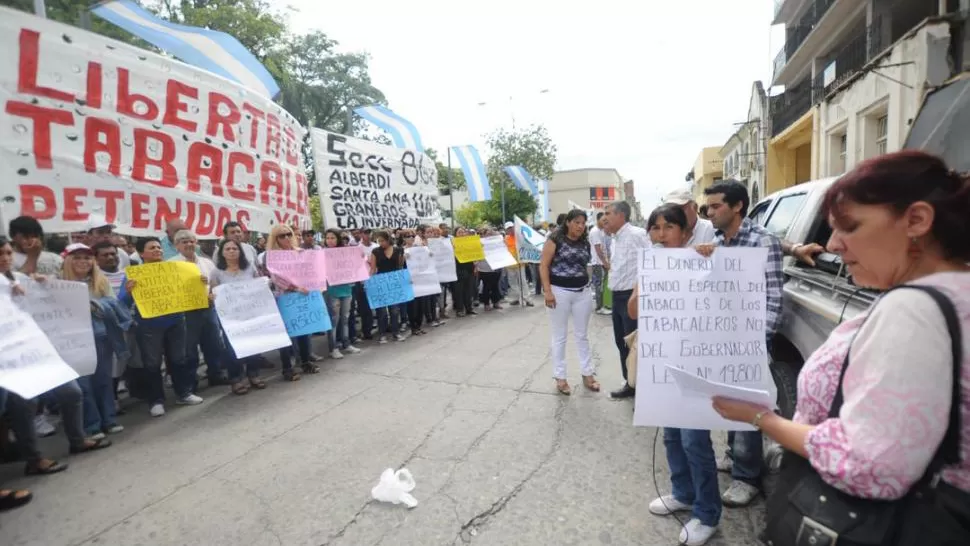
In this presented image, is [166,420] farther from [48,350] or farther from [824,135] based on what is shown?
[824,135]

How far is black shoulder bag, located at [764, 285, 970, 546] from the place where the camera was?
1.02 meters

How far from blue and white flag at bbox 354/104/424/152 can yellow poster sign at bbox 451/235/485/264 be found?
204 centimetres

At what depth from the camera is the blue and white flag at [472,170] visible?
13195 mm

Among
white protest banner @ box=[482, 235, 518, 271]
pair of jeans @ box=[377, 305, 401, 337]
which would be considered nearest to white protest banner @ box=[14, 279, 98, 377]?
pair of jeans @ box=[377, 305, 401, 337]

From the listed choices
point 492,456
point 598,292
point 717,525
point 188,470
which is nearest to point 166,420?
point 188,470

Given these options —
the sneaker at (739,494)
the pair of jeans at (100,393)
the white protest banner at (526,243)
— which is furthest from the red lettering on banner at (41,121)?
the white protest banner at (526,243)

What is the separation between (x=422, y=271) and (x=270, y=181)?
322cm

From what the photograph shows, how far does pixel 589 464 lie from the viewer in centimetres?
349

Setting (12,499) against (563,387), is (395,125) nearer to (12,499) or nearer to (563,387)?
(563,387)

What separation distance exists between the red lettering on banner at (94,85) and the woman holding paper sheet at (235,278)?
66.9 inches

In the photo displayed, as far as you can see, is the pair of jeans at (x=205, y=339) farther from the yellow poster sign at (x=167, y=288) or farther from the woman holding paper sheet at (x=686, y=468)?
the woman holding paper sheet at (x=686, y=468)

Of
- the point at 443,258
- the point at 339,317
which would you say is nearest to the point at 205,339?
the point at 339,317

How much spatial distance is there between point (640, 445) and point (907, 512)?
2831 millimetres

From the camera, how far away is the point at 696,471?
2551mm
